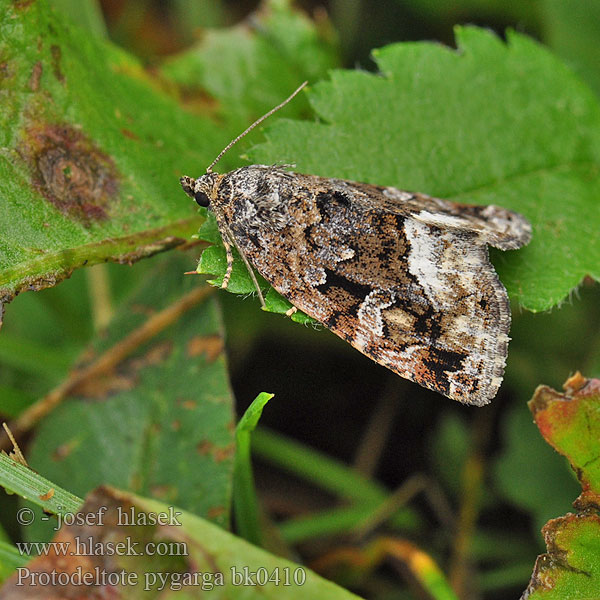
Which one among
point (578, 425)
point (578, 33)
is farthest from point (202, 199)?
point (578, 33)

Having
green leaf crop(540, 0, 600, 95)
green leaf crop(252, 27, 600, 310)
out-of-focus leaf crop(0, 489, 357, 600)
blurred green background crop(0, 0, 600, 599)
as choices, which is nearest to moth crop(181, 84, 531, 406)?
green leaf crop(252, 27, 600, 310)

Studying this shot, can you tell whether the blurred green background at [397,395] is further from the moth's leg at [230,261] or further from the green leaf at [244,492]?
the green leaf at [244,492]

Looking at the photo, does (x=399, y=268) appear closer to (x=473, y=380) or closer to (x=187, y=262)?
(x=473, y=380)

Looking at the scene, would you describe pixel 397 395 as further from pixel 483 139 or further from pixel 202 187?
pixel 202 187

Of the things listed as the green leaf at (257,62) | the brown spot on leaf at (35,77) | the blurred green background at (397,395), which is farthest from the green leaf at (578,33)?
the brown spot on leaf at (35,77)

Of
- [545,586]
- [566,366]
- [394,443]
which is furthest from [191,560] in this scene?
[566,366]

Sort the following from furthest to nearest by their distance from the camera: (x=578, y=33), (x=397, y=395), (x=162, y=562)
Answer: (x=397, y=395), (x=578, y=33), (x=162, y=562)

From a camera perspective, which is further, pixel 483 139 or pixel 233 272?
pixel 483 139
